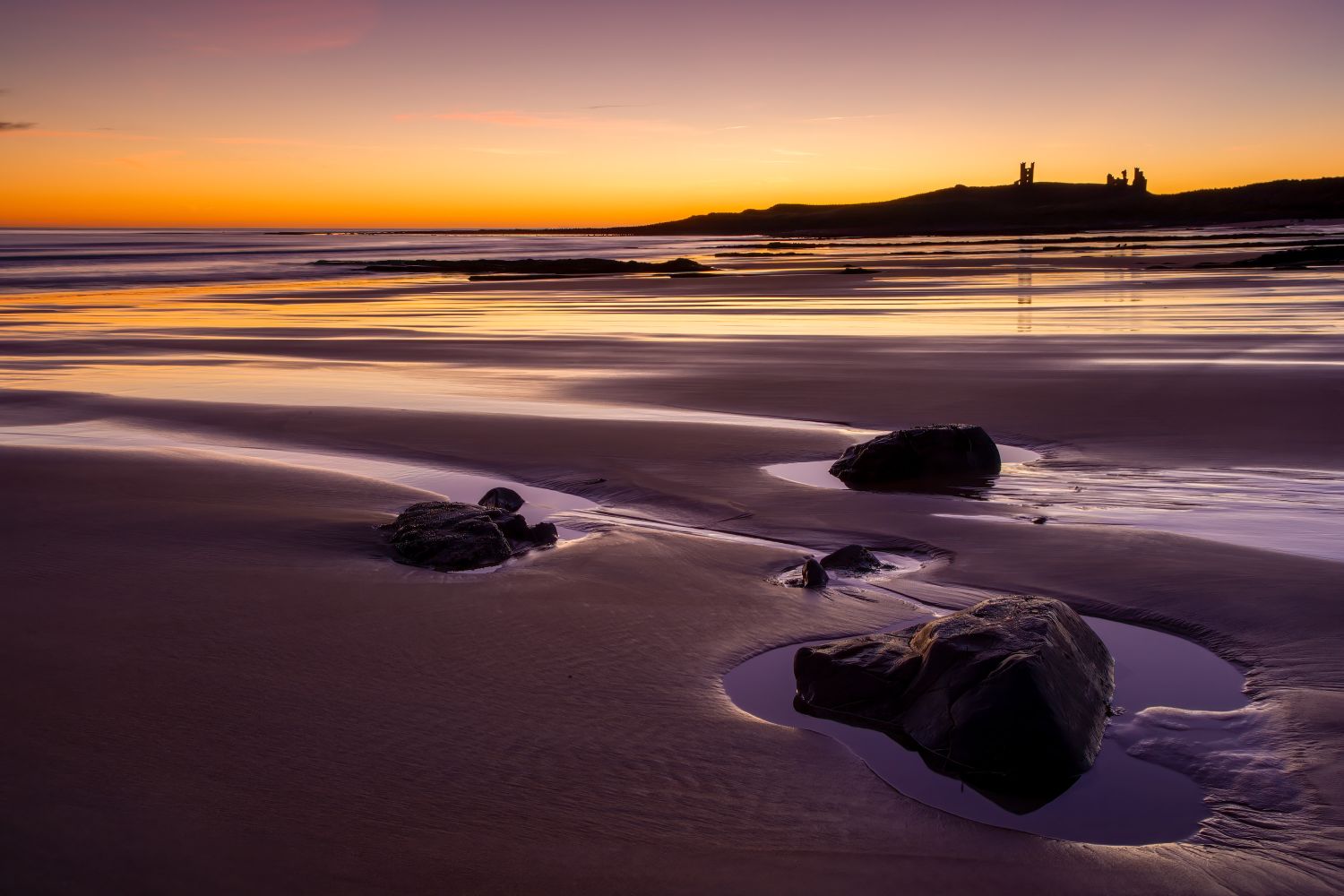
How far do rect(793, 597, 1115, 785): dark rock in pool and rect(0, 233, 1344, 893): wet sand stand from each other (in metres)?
0.25

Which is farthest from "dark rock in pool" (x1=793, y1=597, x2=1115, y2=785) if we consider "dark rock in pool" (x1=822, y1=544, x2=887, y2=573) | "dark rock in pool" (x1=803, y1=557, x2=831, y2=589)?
"dark rock in pool" (x1=822, y1=544, x2=887, y2=573)

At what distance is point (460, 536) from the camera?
5055mm

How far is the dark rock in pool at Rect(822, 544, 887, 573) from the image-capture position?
5.01 metres

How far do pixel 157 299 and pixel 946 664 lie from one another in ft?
88.9

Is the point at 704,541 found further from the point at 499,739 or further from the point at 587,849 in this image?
the point at 587,849

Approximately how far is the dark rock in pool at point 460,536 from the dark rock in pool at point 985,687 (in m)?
1.84

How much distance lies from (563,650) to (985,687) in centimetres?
162

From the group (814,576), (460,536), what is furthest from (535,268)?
(814,576)

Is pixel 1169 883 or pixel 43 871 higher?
pixel 43 871

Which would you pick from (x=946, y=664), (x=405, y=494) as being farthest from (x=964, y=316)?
(x=946, y=664)

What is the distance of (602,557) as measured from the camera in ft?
17.1

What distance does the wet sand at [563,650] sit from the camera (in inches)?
105

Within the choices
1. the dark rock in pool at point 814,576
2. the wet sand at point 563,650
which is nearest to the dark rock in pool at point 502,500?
the wet sand at point 563,650

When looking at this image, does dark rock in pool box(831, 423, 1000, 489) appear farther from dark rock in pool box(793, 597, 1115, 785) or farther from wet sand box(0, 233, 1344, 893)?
dark rock in pool box(793, 597, 1115, 785)
